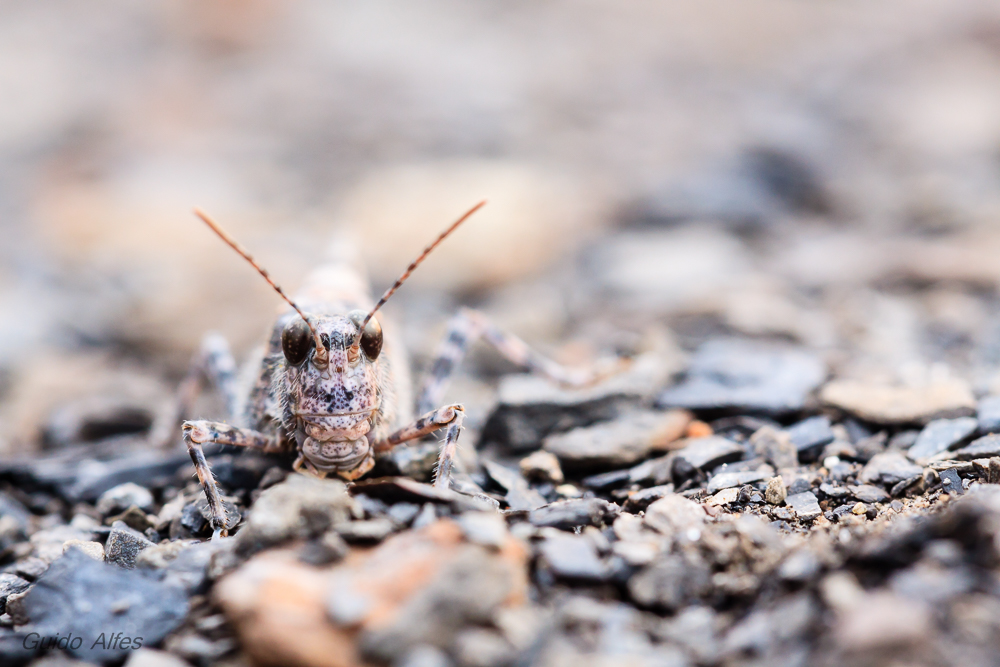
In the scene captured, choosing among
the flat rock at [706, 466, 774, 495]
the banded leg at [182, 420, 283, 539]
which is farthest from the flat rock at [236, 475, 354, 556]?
the flat rock at [706, 466, 774, 495]

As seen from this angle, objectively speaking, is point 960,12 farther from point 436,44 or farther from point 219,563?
point 219,563

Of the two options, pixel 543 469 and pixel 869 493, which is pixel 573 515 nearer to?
pixel 543 469

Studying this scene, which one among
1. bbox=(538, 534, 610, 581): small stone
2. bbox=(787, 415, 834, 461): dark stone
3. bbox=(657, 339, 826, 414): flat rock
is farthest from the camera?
bbox=(657, 339, 826, 414): flat rock

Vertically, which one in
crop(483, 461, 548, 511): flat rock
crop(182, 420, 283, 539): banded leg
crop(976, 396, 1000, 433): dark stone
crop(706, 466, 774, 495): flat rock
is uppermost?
crop(182, 420, 283, 539): banded leg

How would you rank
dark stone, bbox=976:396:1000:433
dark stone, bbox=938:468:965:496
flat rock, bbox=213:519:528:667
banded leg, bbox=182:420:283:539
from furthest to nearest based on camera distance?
dark stone, bbox=976:396:1000:433 < banded leg, bbox=182:420:283:539 < dark stone, bbox=938:468:965:496 < flat rock, bbox=213:519:528:667

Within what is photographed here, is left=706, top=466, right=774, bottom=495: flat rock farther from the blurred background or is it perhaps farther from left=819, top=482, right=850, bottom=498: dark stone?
the blurred background

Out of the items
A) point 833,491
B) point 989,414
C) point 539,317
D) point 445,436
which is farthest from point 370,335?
point 539,317
